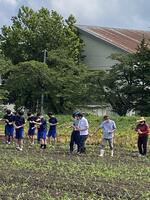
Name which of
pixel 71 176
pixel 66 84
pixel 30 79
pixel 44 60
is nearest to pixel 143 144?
pixel 71 176

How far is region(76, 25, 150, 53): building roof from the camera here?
Result: 65.0 meters

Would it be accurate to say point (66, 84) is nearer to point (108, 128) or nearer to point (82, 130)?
point (82, 130)

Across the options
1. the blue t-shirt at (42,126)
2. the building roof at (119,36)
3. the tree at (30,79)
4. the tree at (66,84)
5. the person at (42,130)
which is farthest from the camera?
the building roof at (119,36)

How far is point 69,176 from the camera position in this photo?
575 inches

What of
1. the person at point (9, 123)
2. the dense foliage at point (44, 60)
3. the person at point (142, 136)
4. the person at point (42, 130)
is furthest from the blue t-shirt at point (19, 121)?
the dense foliage at point (44, 60)

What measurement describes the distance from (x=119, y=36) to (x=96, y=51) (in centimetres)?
465

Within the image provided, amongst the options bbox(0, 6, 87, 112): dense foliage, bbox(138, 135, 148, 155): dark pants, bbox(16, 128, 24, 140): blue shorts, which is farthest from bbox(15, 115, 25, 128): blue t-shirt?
bbox(0, 6, 87, 112): dense foliage

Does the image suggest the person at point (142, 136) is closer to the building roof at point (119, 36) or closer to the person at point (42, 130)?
the person at point (42, 130)

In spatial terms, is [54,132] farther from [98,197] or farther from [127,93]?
[127,93]

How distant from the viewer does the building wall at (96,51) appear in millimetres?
65500

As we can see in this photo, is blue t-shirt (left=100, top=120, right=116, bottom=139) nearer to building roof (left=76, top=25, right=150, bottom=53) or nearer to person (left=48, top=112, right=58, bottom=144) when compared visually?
person (left=48, top=112, right=58, bottom=144)

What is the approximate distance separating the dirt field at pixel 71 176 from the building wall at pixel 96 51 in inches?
1742

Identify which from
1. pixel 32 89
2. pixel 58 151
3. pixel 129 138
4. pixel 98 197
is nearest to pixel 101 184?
pixel 98 197

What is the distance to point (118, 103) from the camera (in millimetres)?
47031
